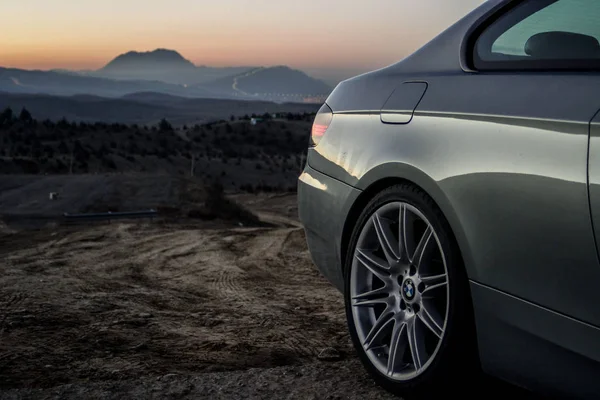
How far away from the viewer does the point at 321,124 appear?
4.28 m

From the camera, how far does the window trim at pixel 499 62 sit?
269cm

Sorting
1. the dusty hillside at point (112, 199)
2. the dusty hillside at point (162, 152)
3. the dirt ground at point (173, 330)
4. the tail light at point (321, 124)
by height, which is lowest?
the dusty hillside at point (162, 152)

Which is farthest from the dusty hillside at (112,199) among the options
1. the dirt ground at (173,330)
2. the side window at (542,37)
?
the side window at (542,37)

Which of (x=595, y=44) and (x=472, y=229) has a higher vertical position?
(x=595, y=44)

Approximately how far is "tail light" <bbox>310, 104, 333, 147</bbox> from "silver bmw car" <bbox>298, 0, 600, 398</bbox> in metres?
0.27

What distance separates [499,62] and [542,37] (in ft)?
0.66

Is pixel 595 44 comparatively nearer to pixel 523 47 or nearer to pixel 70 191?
pixel 523 47

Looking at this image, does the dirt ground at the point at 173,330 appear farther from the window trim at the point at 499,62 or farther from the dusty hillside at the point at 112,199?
the dusty hillside at the point at 112,199

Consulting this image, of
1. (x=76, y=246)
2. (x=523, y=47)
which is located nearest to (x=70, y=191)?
(x=76, y=246)

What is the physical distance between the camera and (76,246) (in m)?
10.5

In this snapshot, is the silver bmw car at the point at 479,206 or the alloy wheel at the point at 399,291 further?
the alloy wheel at the point at 399,291

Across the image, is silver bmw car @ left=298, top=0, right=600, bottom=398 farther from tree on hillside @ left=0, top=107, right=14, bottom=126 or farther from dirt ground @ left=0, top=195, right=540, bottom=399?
tree on hillside @ left=0, top=107, right=14, bottom=126

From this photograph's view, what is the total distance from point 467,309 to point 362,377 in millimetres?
914

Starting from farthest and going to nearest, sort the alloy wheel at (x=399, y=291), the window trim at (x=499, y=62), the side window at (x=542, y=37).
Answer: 1. the alloy wheel at (x=399, y=291)
2. the side window at (x=542, y=37)
3. the window trim at (x=499, y=62)
